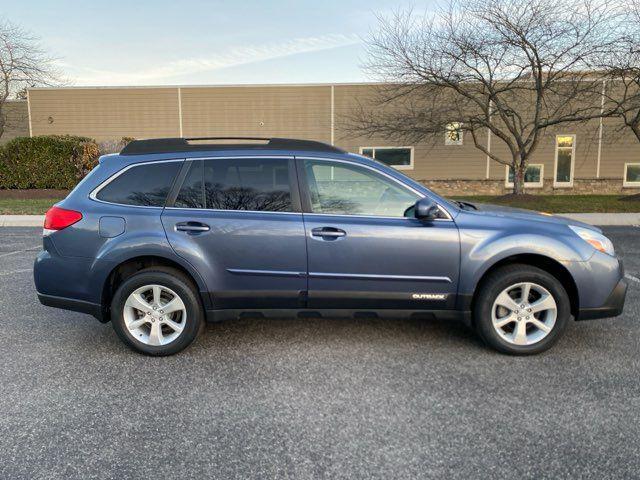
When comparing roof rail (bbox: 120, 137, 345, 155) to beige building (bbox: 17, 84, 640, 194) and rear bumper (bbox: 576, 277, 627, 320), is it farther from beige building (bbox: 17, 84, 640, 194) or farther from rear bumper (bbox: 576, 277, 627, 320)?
beige building (bbox: 17, 84, 640, 194)

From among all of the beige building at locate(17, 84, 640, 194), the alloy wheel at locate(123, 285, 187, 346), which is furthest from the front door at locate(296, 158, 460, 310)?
the beige building at locate(17, 84, 640, 194)

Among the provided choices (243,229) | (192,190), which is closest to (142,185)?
(192,190)

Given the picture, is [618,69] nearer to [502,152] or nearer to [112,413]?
[502,152]

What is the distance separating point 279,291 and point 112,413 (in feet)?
4.87

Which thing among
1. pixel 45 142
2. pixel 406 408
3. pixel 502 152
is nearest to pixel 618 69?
pixel 502 152

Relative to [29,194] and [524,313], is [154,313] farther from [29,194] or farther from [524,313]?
[29,194]

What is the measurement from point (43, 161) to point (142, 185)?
15807mm

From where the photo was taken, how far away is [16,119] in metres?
24.2

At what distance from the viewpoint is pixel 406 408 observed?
3.12 metres

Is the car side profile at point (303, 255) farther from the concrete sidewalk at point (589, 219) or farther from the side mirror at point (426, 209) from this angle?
the concrete sidewalk at point (589, 219)

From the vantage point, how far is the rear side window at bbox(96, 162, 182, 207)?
13.3ft

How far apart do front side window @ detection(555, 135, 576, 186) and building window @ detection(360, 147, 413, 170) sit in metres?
6.78

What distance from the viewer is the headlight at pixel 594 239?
158 inches

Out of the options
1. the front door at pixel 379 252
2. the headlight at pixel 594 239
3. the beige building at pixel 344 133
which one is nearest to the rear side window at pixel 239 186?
the front door at pixel 379 252
